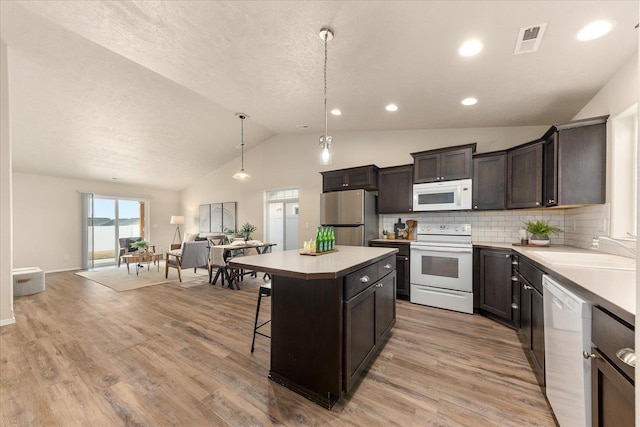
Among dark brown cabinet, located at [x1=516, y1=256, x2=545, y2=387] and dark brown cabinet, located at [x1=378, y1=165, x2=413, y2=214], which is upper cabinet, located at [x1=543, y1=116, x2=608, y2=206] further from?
dark brown cabinet, located at [x1=378, y1=165, x2=413, y2=214]

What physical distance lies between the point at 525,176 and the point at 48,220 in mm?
9641

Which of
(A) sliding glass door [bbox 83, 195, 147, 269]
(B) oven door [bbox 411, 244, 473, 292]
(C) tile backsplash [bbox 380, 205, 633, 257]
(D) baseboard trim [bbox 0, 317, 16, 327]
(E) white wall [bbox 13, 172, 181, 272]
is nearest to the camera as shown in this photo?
(C) tile backsplash [bbox 380, 205, 633, 257]

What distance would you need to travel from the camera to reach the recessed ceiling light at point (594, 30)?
1621 mm

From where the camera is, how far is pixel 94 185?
6984 mm

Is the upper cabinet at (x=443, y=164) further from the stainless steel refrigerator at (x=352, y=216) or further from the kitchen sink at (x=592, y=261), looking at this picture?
the kitchen sink at (x=592, y=261)

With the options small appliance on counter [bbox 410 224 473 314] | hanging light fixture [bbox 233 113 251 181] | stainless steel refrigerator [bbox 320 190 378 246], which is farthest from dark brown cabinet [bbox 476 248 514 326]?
hanging light fixture [bbox 233 113 251 181]

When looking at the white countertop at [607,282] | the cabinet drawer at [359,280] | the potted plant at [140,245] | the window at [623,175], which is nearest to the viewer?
the white countertop at [607,282]

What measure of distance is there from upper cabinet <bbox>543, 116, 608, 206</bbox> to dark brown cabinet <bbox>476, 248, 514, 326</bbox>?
2.66ft

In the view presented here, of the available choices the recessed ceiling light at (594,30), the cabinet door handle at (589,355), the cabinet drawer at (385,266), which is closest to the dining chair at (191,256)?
the cabinet drawer at (385,266)

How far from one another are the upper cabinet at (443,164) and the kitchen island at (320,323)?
2235 millimetres

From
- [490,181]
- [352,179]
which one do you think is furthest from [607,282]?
[352,179]

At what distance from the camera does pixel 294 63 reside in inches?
101

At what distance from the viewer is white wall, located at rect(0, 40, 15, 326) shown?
286 centimetres

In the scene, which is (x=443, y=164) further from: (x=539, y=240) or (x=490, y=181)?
(x=539, y=240)
